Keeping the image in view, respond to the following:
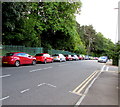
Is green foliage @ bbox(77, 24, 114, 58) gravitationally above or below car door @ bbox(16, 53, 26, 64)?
above

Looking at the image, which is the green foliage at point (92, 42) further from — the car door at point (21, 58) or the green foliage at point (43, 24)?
the car door at point (21, 58)

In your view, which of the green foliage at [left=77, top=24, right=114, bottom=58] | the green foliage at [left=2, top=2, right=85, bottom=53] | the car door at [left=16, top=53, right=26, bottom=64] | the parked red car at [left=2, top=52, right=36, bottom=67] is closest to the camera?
the parked red car at [left=2, top=52, right=36, bottom=67]

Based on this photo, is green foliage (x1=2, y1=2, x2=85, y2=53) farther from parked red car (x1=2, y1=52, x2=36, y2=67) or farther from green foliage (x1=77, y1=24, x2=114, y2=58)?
green foliage (x1=77, y1=24, x2=114, y2=58)

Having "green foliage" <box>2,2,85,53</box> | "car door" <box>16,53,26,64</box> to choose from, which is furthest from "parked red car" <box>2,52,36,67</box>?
"green foliage" <box>2,2,85,53</box>

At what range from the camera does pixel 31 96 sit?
5.00 m

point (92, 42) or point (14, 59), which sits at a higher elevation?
point (92, 42)

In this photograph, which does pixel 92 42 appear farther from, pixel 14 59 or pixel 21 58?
pixel 14 59

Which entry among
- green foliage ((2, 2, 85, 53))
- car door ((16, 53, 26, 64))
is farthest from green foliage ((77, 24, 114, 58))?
car door ((16, 53, 26, 64))

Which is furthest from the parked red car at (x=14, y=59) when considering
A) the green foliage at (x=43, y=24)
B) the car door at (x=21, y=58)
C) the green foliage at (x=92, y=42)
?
the green foliage at (x=92, y=42)

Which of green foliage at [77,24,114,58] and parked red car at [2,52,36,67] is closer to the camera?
parked red car at [2,52,36,67]

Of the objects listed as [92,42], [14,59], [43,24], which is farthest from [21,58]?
[92,42]

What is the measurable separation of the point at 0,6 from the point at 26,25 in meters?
8.29

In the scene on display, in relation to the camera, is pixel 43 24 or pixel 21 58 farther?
pixel 43 24

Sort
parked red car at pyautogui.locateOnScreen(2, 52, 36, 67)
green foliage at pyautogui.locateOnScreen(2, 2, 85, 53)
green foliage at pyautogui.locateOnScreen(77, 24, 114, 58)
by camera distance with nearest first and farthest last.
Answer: parked red car at pyautogui.locateOnScreen(2, 52, 36, 67) < green foliage at pyautogui.locateOnScreen(2, 2, 85, 53) < green foliage at pyautogui.locateOnScreen(77, 24, 114, 58)
